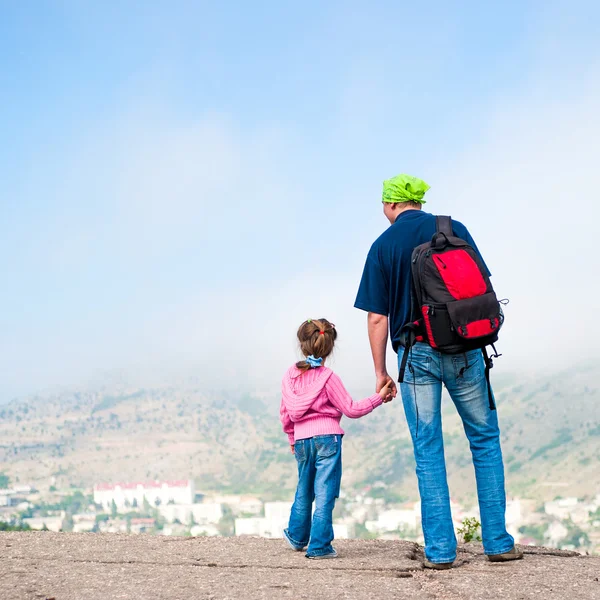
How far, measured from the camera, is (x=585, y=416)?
384ft

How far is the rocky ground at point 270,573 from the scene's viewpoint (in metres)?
4.65

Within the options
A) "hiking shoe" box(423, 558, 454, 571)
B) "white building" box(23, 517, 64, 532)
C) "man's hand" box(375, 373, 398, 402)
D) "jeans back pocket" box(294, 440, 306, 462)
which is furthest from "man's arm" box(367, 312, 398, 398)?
"white building" box(23, 517, 64, 532)

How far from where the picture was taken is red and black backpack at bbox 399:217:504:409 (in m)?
5.12

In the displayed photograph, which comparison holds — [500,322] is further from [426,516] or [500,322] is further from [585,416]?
[585,416]

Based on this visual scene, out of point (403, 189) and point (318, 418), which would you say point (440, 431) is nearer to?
point (318, 418)

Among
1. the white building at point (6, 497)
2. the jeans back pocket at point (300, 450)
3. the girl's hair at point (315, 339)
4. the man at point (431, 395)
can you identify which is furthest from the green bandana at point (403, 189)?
the white building at point (6, 497)

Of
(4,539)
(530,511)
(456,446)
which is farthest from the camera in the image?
(456,446)

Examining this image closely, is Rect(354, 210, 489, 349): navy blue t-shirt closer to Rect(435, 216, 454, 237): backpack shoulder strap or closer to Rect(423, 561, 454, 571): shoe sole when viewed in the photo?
Rect(435, 216, 454, 237): backpack shoulder strap

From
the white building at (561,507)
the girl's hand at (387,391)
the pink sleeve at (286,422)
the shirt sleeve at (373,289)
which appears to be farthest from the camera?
the white building at (561,507)

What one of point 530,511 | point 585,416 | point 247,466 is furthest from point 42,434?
point 530,511

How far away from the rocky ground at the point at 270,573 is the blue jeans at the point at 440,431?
0.73ft

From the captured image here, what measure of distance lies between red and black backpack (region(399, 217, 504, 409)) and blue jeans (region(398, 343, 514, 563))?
147mm

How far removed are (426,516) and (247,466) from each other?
122 meters

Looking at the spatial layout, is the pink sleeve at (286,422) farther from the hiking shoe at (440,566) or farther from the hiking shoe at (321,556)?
the hiking shoe at (440,566)
